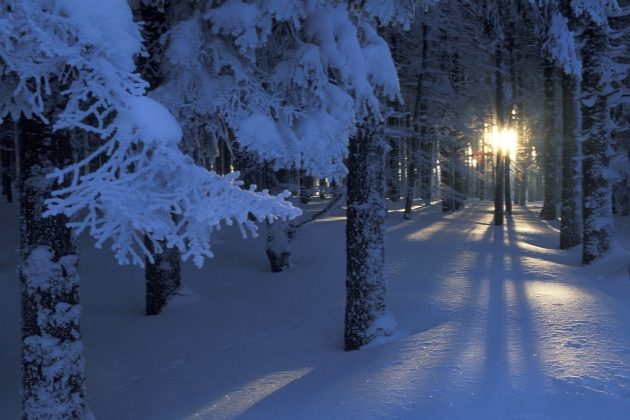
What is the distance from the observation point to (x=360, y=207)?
6730 millimetres

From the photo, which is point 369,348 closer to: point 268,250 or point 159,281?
point 159,281

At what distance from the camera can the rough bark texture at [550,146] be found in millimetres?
16891

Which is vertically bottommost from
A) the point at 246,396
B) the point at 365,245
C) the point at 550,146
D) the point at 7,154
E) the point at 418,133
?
the point at 246,396

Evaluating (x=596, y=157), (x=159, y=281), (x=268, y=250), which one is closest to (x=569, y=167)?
(x=596, y=157)

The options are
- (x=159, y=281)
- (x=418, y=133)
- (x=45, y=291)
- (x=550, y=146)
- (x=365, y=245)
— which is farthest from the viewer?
(x=550, y=146)

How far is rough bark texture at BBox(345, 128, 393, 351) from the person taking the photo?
6742 millimetres

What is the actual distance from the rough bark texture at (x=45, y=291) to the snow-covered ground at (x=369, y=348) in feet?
4.16

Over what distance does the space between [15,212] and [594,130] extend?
923 inches

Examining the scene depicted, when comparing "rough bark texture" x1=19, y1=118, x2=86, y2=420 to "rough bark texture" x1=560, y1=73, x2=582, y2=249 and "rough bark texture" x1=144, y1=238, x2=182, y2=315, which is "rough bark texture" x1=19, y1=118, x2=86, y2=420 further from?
"rough bark texture" x1=560, y1=73, x2=582, y2=249

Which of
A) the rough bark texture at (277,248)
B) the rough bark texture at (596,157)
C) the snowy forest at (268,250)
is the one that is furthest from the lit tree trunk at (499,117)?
the rough bark texture at (277,248)

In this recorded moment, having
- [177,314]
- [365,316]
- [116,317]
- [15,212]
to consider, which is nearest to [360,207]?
[365,316]

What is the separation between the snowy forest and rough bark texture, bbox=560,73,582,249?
50mm

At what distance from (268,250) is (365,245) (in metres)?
5.66

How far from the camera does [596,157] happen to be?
33.4 feet
